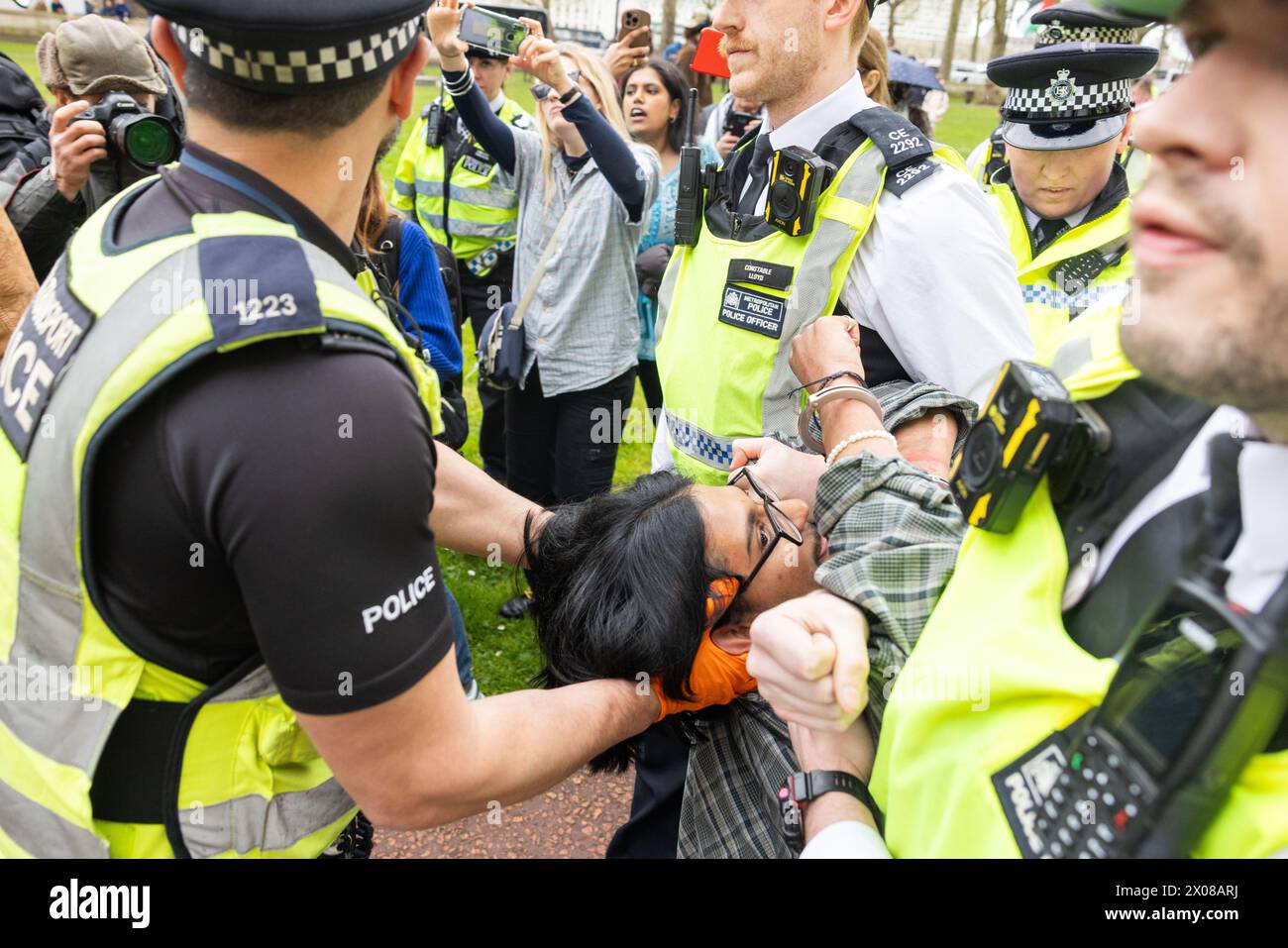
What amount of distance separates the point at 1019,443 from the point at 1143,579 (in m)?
0.23

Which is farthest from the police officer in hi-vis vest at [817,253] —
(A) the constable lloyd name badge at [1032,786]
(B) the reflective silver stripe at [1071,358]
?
(A) the constable lloyd name badge at [1032,786]

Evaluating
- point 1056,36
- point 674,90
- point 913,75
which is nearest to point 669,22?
point 913,75

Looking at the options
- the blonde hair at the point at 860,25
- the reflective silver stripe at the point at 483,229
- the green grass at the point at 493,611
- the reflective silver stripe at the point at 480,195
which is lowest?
the green grass at the point at 493,611

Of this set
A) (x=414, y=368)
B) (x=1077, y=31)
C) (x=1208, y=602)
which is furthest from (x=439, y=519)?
(x=1077, y=31)

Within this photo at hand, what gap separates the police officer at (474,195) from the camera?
5.33m

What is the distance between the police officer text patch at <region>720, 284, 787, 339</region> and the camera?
2436mm

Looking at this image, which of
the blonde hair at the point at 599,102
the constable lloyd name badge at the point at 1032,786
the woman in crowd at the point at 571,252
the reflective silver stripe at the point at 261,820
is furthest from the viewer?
the blonde hair at the point at 599,102

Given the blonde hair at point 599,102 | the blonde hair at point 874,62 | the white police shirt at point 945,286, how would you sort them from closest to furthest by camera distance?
the white police shirt at point 945,286 → the blonde hair at point 874,62 → the blonde hair at point 599,102

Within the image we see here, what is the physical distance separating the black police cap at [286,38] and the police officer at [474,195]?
3.88 metres

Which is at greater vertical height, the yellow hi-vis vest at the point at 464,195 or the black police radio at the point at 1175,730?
the black police radio at the point at 1175,730

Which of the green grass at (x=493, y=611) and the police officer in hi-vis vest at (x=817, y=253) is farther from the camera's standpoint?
the green grass at (x=493, y=611)

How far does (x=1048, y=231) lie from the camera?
357 cm

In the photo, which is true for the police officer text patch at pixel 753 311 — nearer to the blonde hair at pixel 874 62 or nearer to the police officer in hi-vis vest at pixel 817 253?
the police officer in hi-vis vest at pixel 817 253
